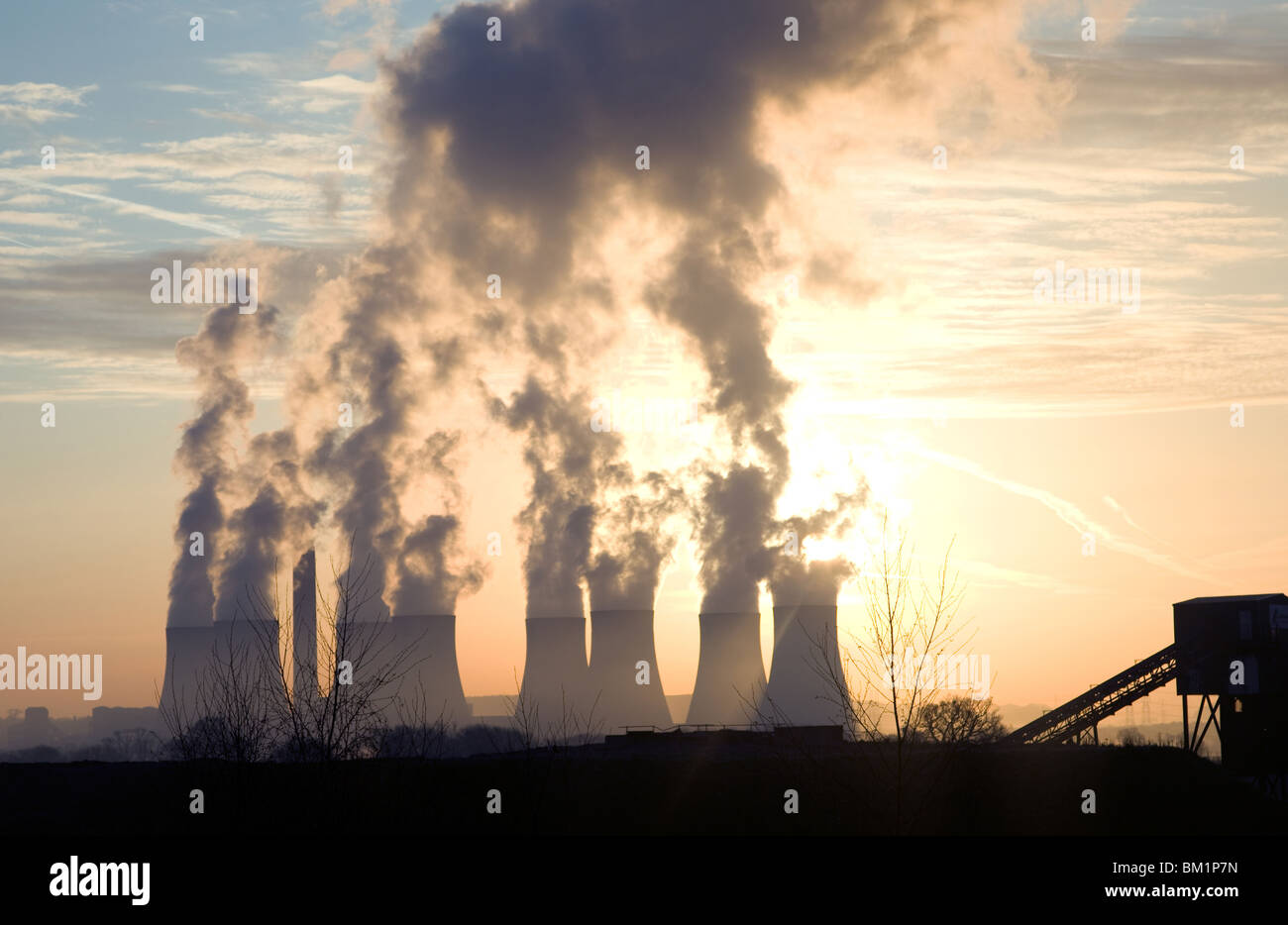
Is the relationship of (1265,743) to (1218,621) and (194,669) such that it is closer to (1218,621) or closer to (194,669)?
(1218,621)

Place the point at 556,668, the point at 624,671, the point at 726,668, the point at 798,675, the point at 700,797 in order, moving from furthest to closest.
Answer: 1. the point at 556,668
2. the point at 624,671
3. the point at 726,668
4. the point at 798,675
5. the point at 700,797

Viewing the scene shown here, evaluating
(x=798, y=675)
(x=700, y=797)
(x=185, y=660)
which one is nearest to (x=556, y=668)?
(x=798, y=675)

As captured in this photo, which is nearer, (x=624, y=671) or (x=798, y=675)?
(x=798, y=675)

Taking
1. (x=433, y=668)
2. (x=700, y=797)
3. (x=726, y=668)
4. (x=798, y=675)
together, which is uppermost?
(x=433, y=668)

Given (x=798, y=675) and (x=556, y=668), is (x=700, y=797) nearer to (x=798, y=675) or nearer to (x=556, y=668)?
(x=798, y=675)

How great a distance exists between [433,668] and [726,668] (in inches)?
480

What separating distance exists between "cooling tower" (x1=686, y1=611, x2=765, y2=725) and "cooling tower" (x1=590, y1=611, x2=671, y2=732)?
174 centimetres

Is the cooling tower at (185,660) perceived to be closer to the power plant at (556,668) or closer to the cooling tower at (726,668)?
the power plant at (556,668)

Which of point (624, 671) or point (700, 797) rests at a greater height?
point (624, 671)

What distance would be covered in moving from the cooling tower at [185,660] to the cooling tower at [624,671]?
54.8 feet

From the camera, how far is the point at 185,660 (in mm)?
55156

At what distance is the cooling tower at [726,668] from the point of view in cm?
5169

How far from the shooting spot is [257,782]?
1972cm
